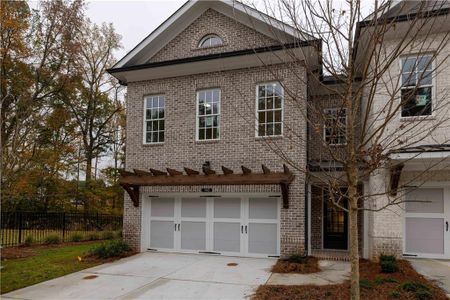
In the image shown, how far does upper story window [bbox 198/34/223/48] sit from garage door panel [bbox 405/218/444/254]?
8451 mm

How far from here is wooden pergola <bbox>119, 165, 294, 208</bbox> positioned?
10.9m

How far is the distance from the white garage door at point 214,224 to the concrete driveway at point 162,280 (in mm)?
590

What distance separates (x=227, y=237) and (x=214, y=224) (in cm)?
62

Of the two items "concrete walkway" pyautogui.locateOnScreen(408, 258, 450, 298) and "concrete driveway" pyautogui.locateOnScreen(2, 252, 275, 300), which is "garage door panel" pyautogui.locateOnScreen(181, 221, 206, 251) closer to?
"concrete driveway" pyautogui.locateOnScreen(2, 252, 275, 300)

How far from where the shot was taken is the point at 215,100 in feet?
41.3

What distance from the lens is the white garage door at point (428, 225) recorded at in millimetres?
10455

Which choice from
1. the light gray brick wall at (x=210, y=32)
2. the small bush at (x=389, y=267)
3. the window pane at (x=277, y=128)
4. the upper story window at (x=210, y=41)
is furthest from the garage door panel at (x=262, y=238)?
the upper story window at (x=210, y=41)

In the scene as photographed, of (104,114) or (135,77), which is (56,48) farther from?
(135,77)

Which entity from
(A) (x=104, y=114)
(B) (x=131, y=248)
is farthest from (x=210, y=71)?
(A) (x=104, y=114)

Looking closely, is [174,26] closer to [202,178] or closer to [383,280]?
[202,178]

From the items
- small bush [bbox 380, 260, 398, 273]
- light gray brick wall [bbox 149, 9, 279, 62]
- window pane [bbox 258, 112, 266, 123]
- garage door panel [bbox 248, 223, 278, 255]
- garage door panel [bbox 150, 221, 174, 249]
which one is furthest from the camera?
garage door panel [bbox 150, 221, 174, 249]

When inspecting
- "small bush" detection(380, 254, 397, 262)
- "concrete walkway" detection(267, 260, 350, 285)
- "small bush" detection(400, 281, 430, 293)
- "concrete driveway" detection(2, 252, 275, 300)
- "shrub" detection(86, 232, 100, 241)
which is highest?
"small bush" detection(380, 254, 397, 262)

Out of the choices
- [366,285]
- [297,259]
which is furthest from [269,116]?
[366,285]

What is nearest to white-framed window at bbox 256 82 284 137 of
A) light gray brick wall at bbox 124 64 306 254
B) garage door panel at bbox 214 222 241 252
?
light gray brick wall at bbox 124 64 306 254
